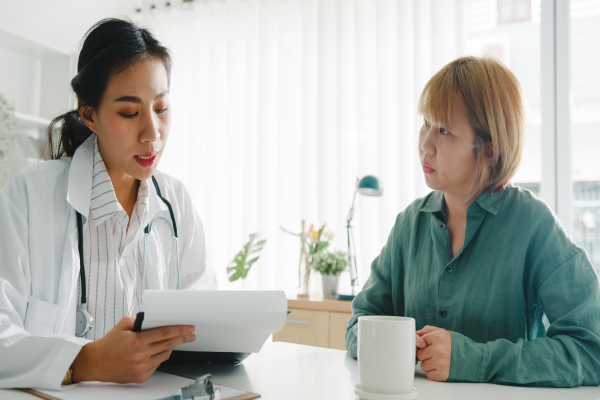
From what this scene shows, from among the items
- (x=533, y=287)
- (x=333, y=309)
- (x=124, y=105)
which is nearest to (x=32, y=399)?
(x=124, y=105)

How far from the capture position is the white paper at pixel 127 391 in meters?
0.71

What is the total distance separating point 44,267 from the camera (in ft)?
3.35

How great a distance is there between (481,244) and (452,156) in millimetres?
206

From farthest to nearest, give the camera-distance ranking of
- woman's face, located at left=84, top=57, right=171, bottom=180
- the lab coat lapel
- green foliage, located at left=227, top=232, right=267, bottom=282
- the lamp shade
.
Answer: green foliage, located at left=227, top=232, right=267, bottom=282 < the lamp shade < woman's face, located at left=84, top=57, right=171, bottom=180 < the lab coat lapel

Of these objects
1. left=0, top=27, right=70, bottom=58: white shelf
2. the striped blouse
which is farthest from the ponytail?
left=0, top=27, right=70, bottom=58: white shelf

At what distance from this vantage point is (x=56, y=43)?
3.25 meters

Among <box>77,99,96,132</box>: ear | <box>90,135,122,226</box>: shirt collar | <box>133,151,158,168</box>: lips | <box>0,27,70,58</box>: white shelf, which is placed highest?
<box>0,27,70,58</box>: white shelf

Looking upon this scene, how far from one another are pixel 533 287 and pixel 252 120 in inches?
100

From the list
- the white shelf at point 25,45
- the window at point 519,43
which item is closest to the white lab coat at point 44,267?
the white shelf at point 25,45

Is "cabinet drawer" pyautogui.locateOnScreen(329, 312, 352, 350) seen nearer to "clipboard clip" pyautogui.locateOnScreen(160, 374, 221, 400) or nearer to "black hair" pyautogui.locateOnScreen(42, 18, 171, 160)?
"black hair" pyautogui.locateOnScreen(42, 18, 171, 160)

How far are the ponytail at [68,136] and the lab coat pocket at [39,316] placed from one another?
47 centimetres

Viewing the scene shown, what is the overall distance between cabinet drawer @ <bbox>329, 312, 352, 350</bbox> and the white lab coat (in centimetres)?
112

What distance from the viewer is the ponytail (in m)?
1.31

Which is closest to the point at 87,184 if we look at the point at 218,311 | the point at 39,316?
the point at 39,316
